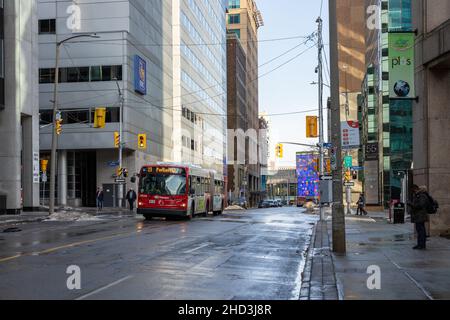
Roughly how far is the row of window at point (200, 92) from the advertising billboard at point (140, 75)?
58.6ft

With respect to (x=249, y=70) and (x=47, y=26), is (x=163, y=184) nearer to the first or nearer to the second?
(x=47, y=26)

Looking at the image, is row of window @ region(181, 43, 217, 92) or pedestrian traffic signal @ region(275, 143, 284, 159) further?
row of window @ region(181, 43, 217, 92)

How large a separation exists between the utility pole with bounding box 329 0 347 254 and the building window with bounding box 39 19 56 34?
48.7 meters

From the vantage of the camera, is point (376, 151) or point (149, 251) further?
point (376, 151)

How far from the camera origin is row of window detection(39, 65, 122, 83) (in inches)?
2270

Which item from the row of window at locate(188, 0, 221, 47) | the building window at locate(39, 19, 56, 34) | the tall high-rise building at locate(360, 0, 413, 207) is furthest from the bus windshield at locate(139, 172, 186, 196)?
the row of window at locate(188, 0, 221, 47)

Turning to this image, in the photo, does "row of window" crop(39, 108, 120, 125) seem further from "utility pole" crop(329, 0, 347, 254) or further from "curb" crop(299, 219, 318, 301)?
"curb" crop(299, 219, 318, 301)

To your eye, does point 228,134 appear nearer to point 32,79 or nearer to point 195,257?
point 32,79

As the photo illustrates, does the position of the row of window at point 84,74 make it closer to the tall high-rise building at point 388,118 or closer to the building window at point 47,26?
the building window at point 47,26

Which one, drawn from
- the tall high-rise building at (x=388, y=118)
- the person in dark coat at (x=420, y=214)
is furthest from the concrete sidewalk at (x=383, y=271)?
the tall high-rise building at (x=388, y=118)

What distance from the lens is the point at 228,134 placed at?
13400 centimetres

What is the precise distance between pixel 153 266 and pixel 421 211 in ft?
25.6

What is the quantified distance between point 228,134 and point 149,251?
11894 cm
